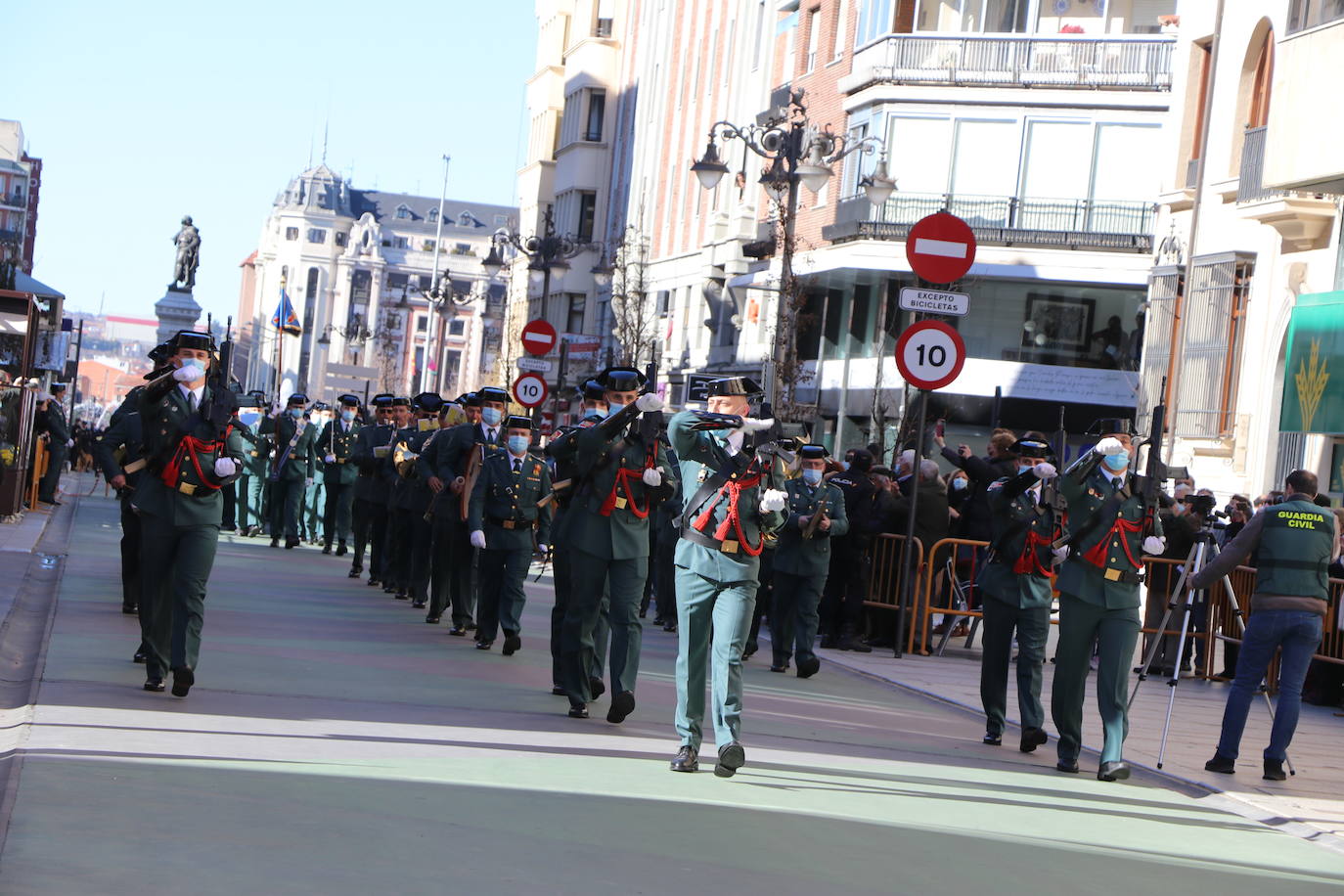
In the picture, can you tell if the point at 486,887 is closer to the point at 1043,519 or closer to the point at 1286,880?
the point at 1286,880

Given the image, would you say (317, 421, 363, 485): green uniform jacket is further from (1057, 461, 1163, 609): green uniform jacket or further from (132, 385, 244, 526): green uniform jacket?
(1057, 461, 1163, 609): green uniform jacket

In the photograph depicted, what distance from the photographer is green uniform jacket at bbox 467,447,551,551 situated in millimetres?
15453

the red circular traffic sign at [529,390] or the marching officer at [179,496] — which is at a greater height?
the red circular traffic sign at [529,390]

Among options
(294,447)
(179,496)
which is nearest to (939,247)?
(179,496)

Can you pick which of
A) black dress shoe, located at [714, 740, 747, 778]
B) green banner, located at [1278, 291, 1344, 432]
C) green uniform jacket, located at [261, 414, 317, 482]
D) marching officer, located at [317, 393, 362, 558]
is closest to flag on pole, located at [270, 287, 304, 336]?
green uniform jacket, located at [261, 414, 317, 482]

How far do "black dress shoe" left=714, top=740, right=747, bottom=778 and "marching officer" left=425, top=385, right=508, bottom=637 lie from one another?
24.6ft

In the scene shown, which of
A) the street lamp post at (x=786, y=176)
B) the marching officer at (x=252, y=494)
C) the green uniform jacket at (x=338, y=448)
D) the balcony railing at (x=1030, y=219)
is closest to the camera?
the street lamp post at (x=786, y=176)

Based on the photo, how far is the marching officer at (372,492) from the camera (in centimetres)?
2242

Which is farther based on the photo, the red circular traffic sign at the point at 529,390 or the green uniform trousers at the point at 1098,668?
the red circular traffic sign at the point at 529,390

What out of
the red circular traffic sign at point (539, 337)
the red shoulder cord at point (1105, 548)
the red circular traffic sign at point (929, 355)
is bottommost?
the red shoulder cord at point (1105, 548)

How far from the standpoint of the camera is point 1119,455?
11.9 m

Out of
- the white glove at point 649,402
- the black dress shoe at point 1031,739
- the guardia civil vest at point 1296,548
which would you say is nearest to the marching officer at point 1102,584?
the black dress shoe at point 1031,739

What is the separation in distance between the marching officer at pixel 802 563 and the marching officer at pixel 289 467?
11819 millimetres

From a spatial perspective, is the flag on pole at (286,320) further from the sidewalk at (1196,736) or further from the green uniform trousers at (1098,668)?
the green uniform trousers at (1098,668)
